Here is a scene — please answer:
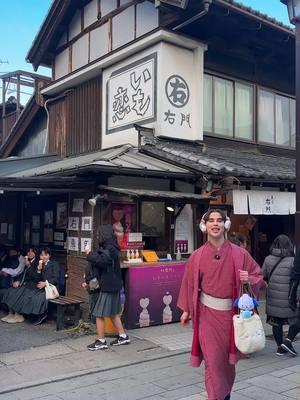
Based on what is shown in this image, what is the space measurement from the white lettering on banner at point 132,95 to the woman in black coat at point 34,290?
394 cm

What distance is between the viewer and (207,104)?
444 inches

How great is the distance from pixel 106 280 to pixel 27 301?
2236 millimetres

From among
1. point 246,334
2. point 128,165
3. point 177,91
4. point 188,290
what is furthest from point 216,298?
point 177,91

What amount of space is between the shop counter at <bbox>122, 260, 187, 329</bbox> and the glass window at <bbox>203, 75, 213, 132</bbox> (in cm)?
399

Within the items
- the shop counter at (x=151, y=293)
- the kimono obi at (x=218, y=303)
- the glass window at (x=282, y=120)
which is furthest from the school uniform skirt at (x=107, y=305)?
the glass window at (x=282, y=120)

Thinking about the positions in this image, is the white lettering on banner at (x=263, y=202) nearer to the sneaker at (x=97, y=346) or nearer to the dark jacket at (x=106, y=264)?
the dark jacket at (x=106, y=264)

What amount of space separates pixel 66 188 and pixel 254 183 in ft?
12.7

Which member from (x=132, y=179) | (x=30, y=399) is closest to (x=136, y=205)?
(x=132, y=179)

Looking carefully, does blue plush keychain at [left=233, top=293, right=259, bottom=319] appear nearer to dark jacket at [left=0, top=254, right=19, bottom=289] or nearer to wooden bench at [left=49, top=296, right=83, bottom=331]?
wooden bench at [left=49, top=296, right=83, bottom=331]

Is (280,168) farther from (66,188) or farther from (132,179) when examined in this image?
(66,188)

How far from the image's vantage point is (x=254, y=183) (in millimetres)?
9469

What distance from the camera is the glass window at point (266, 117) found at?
41.4 feet

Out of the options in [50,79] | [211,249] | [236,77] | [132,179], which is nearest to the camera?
[211,249]

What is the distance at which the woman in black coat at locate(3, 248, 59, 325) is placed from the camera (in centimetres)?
835
